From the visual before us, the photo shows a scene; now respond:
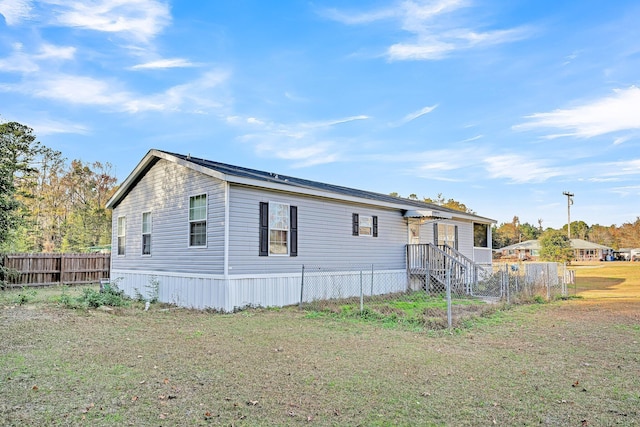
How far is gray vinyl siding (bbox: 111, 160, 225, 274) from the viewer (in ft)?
34.1

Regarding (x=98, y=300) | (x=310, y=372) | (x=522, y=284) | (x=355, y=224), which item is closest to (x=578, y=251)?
(x=522, y=284)

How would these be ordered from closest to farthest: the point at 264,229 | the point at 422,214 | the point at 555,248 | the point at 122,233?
1. the point at 264,229
2. the point at 122,233
3. the point at 422,214
4. the point at 555,248

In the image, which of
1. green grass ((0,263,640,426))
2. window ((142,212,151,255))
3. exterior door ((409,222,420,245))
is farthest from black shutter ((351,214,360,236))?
window ((142,212,151,255))

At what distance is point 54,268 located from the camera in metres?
18.1

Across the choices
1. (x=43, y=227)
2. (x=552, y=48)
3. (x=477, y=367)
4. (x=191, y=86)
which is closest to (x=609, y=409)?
(x=477, y=367)

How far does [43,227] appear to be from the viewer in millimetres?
31172

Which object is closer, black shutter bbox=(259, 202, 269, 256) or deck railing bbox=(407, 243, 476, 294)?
black shutter bbox=(259, 202, 269, 256)

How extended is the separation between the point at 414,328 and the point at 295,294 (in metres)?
4.41

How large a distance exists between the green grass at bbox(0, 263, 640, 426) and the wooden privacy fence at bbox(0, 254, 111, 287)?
10.7m

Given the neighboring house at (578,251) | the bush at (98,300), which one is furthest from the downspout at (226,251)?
the neighboring house at (578,251)

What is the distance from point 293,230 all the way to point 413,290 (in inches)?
250

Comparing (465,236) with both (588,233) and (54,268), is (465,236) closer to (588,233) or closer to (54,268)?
(54,268)

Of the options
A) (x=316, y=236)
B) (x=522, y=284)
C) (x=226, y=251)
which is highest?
(x=316, y=236)

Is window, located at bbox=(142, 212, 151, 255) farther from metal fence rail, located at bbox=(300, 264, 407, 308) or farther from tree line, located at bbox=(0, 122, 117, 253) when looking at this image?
tree line, located at bbox=(0, 122, 117, 253)
